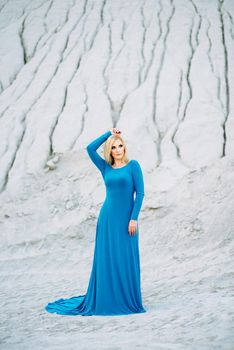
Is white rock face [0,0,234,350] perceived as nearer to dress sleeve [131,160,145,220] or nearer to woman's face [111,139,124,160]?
dress sleeve [131,160,145,220]

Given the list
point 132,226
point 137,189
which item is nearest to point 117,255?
point 132,226

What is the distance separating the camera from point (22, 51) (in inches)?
476

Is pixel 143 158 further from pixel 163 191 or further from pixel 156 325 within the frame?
pixel 156 325

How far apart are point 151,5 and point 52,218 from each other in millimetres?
7334

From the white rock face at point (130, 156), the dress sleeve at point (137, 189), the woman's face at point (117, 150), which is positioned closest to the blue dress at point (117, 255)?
the dress sleeve at point (137, 189)

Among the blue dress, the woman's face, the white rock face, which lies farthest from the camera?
the woman's face

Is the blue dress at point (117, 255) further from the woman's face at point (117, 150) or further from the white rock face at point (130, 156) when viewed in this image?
the white rock face at point (130, 156)

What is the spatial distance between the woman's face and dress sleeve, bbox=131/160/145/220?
13cm

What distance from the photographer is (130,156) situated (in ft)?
27.4

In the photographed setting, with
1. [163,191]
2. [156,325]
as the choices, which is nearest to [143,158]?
[163,191]

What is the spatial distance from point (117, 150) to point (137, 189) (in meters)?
0.38

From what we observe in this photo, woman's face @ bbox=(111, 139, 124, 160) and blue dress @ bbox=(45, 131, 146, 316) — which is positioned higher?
woman's face @ bbox=(111, 139, 124, 160)

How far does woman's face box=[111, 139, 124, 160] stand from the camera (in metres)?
4.34

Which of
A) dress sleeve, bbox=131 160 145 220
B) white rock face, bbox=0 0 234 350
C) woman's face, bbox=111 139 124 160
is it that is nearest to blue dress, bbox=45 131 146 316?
dress sleeve, bbox=131 160 145 220
